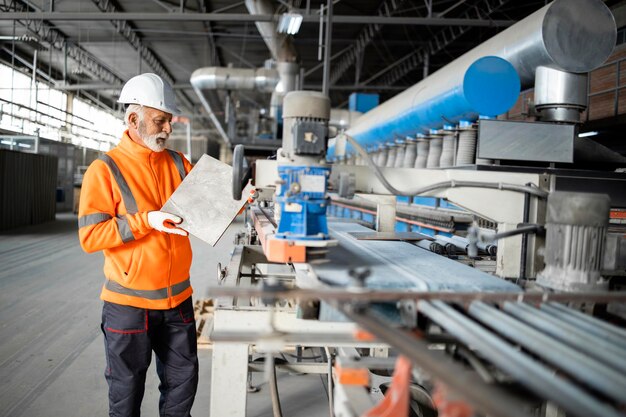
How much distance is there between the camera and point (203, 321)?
142 inches

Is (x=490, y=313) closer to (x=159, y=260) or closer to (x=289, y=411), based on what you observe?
(x=159, y=260)

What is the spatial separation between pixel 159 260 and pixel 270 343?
914mm

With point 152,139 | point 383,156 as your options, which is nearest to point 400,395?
point 152,139

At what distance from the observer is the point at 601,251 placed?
3.90 feet

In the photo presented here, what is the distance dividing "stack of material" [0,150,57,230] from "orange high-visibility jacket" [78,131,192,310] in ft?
26.0

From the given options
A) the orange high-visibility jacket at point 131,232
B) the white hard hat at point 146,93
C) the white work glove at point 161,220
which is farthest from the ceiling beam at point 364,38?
the white work glove at point 161,220

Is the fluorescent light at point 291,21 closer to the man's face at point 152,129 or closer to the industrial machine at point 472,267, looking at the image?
the industrial machine at point 472,267

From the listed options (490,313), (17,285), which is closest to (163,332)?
(490,313)

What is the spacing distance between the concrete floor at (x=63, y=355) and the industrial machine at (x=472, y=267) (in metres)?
0.54

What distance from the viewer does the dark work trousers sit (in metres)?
1.69

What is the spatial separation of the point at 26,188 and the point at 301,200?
9.46m

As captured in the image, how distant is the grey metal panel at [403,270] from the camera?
119 cm

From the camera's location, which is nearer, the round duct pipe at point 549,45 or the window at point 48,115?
the round duct pipe at point 549,45

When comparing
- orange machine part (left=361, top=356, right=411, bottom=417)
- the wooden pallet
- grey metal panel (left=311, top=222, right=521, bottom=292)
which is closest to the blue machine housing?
grey metal panel (left=311, top=222, right=521, bottom=292)
